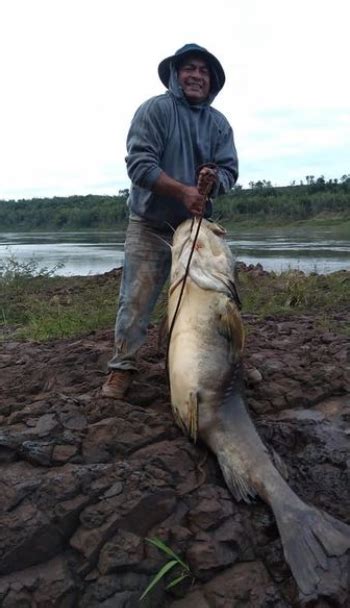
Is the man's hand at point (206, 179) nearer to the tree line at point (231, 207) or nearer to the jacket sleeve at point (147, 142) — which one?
the jacket sleeve at point (147, 142)

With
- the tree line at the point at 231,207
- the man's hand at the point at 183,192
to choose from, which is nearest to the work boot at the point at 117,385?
the man's hand at the point at 183,192

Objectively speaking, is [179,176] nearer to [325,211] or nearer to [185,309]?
[185,309]

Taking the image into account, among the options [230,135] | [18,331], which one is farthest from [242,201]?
[230,135]

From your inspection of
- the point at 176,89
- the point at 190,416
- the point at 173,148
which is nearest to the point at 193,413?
the point at 190,416

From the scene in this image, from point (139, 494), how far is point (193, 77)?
9.01 ft

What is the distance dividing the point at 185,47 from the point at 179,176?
2.85ft

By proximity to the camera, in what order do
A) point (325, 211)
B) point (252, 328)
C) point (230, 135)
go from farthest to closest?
point (325, 211) → point (252, 328) → point (230, 135)

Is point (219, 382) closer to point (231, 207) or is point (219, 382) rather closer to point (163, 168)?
point (163, 168)

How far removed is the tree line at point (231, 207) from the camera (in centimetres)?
4419

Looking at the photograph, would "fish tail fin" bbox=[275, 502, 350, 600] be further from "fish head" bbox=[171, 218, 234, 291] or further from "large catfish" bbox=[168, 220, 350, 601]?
"fish head" bbox=[171, 218, 234, 291]

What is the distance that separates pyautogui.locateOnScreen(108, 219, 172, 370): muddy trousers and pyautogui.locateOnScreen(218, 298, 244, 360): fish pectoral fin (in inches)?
28.6

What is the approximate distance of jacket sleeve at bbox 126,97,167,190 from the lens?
13.9 feet

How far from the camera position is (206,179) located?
4.15m

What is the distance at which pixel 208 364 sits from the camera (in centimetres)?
400
